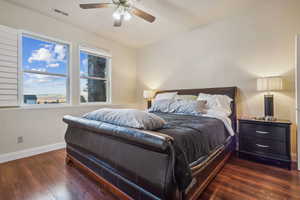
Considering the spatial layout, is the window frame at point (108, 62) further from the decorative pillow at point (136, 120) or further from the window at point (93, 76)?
the decorative pillow at point (136, 120)

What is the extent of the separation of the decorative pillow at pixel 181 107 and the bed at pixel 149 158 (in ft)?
1.79

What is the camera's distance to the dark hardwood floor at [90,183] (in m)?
1.57

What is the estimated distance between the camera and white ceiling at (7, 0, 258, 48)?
8.52 feet

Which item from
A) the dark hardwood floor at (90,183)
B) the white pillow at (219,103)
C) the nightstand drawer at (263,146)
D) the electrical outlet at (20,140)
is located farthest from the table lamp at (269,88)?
the electrical outlet at (20,140)

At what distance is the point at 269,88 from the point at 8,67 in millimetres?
4353

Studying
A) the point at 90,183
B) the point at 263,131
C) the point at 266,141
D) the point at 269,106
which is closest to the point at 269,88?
the point at 269,106

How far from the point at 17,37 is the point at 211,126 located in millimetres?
3565

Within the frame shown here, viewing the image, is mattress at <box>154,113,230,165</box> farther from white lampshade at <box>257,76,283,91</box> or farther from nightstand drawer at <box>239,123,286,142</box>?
white lampshade at <box>257,76,283,91</box>

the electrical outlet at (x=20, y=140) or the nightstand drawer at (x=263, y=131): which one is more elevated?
the nightstand drawer at (x=263, y=131)

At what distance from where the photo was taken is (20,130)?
8.65 ft

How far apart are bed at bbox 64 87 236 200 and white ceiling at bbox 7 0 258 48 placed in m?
2.11

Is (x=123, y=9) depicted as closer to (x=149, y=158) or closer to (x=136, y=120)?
(x=136, y=120)

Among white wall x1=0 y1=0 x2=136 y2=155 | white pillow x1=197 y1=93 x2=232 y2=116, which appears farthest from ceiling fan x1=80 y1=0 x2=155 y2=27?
white pillow x1=197 y1=93 x2=232 y2=116

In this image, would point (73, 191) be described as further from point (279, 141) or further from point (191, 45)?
point (191, 45)
